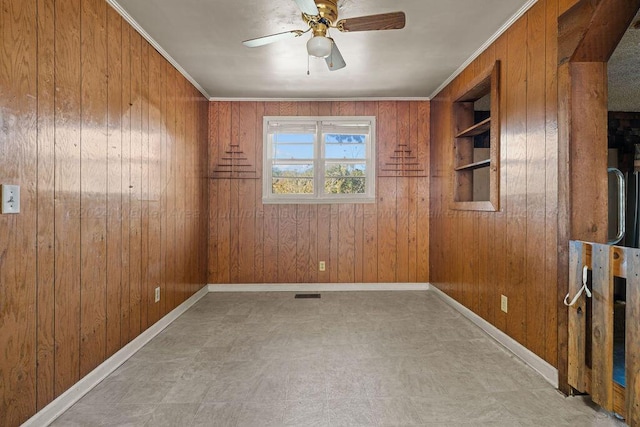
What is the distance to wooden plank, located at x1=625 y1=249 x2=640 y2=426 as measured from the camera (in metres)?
1.51

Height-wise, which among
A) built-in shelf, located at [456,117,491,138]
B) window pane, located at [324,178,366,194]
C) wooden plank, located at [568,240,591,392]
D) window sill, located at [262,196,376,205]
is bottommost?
wooden plank, located at [568,240,591,392]

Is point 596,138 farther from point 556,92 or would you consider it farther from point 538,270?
point 538,270

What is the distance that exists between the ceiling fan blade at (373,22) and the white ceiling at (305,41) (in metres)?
0.31

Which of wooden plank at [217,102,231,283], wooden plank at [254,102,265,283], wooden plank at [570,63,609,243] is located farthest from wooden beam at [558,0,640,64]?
wooden plank at [217,102,231,283]

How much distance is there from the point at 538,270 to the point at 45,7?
3.25 metres

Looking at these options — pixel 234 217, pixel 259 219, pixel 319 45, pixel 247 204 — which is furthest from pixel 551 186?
pixel 234 217

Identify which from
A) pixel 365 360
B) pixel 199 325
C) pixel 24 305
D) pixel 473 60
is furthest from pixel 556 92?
pixel 199 325

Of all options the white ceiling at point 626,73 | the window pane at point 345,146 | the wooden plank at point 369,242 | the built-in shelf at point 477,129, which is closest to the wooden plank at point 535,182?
the built-in shelf at point 477,129

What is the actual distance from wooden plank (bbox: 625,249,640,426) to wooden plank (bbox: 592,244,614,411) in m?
0.10

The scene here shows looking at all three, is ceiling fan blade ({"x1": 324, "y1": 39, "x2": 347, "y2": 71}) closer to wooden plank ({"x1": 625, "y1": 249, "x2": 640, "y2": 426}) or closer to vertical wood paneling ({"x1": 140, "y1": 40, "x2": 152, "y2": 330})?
vertical wood paneling ({"x1": 140, "y1": 40, "x2": 152, "y2": 330})

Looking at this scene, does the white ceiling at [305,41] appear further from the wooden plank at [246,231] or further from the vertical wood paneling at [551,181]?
the wooden plank at [246,231]

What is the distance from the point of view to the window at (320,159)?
4.34 meters

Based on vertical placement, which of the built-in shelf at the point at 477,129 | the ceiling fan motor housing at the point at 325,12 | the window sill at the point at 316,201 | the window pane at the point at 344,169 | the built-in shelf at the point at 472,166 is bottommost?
the window sill at the point at 316,201

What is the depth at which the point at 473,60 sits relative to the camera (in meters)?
3.12
